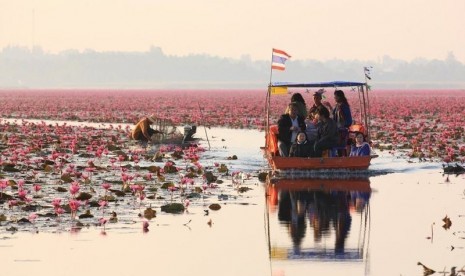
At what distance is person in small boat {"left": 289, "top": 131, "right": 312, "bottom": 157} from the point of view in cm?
2470

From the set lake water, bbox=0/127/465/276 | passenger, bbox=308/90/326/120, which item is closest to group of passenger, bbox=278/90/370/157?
passenger, bbox=308/90/326/120

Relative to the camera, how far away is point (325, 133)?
24.7m

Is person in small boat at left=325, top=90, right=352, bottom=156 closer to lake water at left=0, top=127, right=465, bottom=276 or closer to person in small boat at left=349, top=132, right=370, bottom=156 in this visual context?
person in small boat at left=349, top=132, right=370, bottom=156

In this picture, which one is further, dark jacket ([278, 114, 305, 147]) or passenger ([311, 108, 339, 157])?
dark jacket ([278, 114, 305, 147])

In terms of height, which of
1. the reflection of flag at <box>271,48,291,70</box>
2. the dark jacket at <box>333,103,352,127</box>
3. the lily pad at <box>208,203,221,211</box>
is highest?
the reflection of flag at <box>271,48,291,70</box>

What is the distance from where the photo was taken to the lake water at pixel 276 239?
1327 centimetres

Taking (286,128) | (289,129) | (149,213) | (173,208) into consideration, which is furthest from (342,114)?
(149,213)

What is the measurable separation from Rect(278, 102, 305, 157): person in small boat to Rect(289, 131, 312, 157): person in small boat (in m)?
0.19

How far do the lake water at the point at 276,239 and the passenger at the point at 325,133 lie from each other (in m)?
2.96

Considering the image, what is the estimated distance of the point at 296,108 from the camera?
25.0 m

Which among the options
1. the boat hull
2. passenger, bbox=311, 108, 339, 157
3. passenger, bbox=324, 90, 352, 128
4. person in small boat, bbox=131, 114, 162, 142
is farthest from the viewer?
person in small boat, bbox=131, 114, 162, 142

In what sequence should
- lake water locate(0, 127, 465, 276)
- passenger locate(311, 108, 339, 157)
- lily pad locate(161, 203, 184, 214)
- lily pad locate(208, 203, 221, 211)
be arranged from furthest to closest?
passenger locate(311, 108, 339, 157) → lily pad locate(208, 203, 221, 211) → lily pad locate(161, 203, 184, 214) → lake water locate(0, 127, 465, 276)

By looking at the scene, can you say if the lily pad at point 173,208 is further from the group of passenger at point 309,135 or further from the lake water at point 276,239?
the group of passenger at point 309,135

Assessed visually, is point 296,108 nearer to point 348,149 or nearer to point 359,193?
point 348,149
